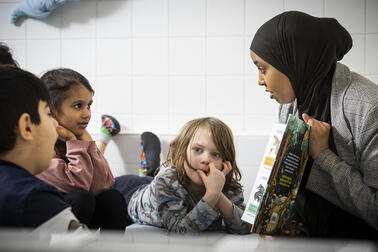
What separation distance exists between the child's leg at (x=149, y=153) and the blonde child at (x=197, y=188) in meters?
0.53

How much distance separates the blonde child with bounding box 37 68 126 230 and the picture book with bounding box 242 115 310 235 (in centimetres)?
42

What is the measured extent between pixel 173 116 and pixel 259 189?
1.10 m

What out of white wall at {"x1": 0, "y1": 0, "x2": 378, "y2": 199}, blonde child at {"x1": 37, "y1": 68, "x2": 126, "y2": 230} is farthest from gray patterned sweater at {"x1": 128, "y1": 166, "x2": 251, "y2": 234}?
white wall at {"x1": 0, "y1": 0, "x2": 378, "y2": 199}

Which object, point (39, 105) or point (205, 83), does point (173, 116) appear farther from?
point (39, 105)

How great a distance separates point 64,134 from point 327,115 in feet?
2.40

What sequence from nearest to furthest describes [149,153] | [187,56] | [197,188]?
[197,188]
[149,153]
[187,56]

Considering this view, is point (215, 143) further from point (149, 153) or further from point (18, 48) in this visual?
point (18, 48)

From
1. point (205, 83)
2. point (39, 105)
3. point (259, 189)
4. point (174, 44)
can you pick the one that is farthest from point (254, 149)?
point (39, 105)

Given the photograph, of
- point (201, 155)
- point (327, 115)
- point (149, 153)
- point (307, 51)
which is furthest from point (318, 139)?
point (149, 153)

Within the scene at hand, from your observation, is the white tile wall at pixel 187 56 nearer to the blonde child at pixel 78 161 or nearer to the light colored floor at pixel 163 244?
the blonde child at pixel 78 161

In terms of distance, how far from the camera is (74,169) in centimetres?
97

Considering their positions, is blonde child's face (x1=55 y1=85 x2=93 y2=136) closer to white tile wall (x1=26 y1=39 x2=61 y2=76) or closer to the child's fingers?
the child's fingers

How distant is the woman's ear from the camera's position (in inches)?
22.1

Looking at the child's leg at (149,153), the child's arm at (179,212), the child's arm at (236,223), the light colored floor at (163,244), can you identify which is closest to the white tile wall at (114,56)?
the child's leg at (149,153)
